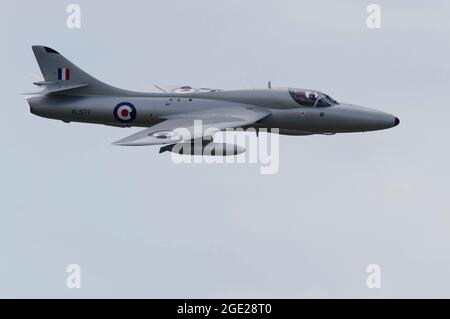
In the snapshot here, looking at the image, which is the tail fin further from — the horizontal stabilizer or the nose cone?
the nose cone

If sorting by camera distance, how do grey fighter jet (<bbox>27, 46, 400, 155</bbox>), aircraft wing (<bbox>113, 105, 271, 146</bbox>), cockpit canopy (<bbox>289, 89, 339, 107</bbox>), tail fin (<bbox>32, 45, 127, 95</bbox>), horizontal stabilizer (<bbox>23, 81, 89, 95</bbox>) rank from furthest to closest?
tail fin (<bbox>32, 45, 127, 95</bbox>) < horizontal stabilizer (<bbox>23, 81, 89, 95</bbox>) < cockpit canopy (<bbox>289, 89, 339, 107</bbox>) < grey fighter jet (<bbox>27, 46, 400, 155</bbox>) < aircraft wing (<bbox>113, 105, 271, 146</bbox>)

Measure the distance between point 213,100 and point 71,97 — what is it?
20.6 feet

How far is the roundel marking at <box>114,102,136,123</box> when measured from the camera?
4706 centimetres

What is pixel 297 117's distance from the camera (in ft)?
153

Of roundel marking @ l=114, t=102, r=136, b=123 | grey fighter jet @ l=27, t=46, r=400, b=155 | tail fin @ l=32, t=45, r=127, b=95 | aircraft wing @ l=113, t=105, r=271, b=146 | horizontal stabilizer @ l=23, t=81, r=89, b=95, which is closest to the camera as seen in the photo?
aircraft wing @ l=113, t=105, r=271, b=146

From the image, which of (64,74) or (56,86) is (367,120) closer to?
(64,74)

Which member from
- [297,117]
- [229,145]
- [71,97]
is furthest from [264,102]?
[71,97]

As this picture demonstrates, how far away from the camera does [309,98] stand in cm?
4697

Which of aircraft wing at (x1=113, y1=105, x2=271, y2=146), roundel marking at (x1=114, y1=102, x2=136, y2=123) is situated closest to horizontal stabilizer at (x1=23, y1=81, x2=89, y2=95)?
roundel marking at (x1=114, y1=102, x2=136, y2=123)

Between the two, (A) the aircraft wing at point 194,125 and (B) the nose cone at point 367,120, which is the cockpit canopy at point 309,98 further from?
(A) the aircraft wing at point 194,125

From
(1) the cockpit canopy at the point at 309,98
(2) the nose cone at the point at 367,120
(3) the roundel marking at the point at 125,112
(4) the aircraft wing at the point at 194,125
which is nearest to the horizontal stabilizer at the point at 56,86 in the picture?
(3) the roundel marking at the point at 125,112

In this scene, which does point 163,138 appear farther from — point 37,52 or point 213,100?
point 37,52

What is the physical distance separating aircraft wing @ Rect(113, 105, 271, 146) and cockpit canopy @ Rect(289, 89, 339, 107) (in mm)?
1426

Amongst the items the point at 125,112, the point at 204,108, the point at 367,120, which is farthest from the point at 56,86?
the point at 367,120
